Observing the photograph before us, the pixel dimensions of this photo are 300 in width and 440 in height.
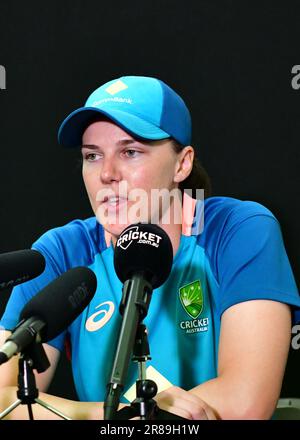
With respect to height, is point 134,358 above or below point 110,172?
below

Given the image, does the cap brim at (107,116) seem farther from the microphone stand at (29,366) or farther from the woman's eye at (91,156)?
the microphone stand at (29,366)

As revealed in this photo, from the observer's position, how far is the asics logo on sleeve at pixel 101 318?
148 cm

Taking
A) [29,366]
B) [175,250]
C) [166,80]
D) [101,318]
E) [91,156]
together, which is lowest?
[101,318]

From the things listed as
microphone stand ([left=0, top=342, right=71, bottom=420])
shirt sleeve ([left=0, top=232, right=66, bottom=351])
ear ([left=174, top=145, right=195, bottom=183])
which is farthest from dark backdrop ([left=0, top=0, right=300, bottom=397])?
microphone stand ([left=0, top=342, right=71, bottom=420])

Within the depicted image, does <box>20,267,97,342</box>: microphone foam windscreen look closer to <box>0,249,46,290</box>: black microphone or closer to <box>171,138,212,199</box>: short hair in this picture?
<box>0,249,46,290</box>: black microphone

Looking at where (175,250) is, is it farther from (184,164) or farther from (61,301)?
(61,301)

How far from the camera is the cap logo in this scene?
1.46m

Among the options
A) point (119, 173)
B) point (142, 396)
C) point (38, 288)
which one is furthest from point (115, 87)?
point (142, 396)

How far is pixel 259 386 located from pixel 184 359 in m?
0.28

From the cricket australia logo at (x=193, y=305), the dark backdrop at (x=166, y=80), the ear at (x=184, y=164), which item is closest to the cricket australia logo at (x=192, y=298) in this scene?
the cricket australia logo at (x=193, y=305)

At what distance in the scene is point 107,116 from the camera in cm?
142

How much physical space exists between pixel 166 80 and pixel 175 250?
2.31ft

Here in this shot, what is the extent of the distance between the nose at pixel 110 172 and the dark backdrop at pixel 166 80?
0.63m
